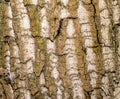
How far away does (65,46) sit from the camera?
112cm

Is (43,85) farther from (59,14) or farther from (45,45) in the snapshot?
(59,14)

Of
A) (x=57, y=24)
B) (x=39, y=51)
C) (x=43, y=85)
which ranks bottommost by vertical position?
(x=43, y=85)

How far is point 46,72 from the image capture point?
3.73ft

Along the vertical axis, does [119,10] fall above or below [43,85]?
above

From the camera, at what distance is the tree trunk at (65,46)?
111cm

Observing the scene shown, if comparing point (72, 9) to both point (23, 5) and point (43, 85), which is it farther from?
point (43, 85)

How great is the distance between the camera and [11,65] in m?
1.17

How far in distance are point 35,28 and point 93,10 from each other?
259 millimetres

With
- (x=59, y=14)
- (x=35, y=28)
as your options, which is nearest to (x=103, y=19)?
(x=59, y=14)

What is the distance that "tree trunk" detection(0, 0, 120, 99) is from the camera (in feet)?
3.64

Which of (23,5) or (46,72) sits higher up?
(23,5)

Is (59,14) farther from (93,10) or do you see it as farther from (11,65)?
(11,65)

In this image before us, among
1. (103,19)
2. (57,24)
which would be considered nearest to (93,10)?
(103,19)

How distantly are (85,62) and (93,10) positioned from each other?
223 mm
